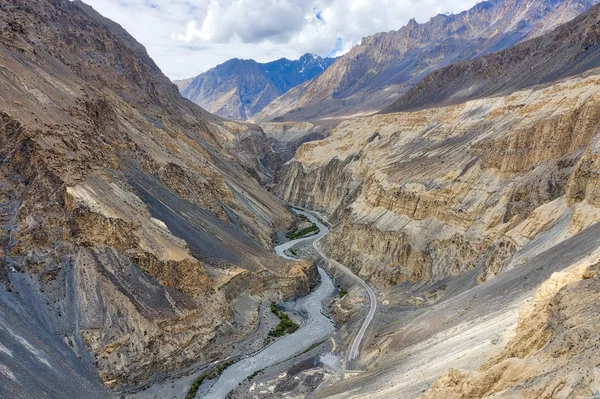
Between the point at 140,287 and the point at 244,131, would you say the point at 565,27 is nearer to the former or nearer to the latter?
the point at 244,131

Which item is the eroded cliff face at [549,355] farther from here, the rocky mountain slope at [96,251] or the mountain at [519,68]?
the mountain at [519,68]

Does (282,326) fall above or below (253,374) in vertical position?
above

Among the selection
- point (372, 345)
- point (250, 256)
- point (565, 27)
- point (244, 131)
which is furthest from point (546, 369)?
point (244, 131)

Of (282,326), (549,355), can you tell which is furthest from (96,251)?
(549,355)

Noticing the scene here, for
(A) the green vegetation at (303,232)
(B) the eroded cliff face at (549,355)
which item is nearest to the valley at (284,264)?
(B) the eroded cliff face at (549,355)

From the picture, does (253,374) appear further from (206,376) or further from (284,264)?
(284,264)

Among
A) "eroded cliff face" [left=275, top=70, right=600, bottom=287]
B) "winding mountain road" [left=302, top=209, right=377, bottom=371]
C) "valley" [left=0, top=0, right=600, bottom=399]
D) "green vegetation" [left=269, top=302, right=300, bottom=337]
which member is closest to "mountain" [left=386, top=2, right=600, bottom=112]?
"eroded cliff face" [left=275, top=70, right=600, bottom=287]

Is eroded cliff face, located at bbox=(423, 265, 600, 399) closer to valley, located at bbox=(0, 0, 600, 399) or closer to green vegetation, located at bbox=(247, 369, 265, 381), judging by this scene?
valley, located at bbox=(0, 0, 600, 399)
